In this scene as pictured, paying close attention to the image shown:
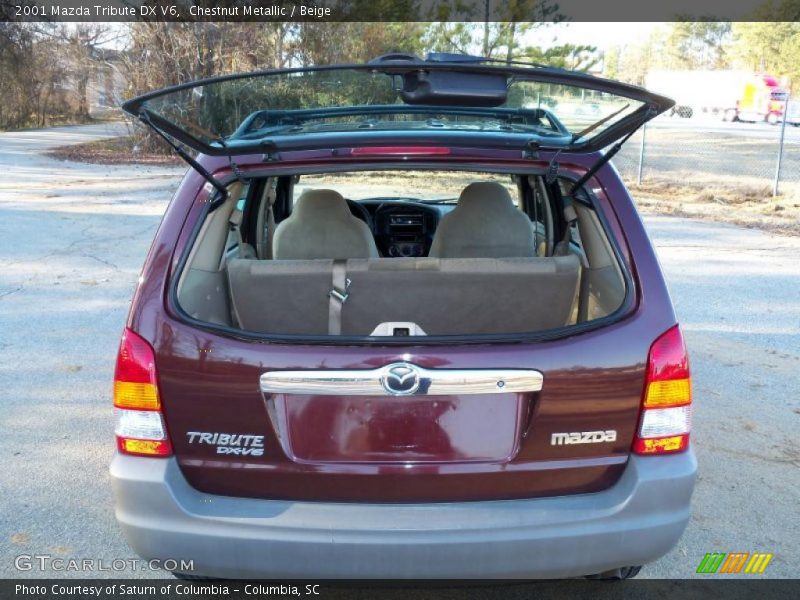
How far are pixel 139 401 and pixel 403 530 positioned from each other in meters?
0.89

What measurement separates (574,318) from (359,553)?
1.41 metres

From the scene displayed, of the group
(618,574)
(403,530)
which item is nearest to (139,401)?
(403,530)

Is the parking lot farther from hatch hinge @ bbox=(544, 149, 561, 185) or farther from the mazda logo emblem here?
hatch hinge @ bbox=(544, 149, 561, 185)

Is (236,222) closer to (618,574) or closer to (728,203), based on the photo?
(618,574)

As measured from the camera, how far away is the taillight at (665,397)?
87.2 inches

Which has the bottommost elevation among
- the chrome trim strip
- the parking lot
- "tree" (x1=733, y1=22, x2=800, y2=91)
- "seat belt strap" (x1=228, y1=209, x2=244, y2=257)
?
the parking lot

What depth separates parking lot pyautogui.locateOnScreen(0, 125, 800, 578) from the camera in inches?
127

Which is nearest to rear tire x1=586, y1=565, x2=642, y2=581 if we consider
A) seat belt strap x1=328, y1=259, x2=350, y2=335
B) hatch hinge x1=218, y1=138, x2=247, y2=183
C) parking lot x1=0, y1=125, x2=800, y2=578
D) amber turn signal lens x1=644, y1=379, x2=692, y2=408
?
parking lot x1=0, y1=125, x2=800, y2=578

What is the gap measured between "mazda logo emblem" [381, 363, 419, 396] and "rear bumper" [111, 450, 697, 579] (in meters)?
0.37

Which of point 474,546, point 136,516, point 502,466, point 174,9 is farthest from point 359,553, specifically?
point 174,9

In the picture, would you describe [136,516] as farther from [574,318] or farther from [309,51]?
[309,51]

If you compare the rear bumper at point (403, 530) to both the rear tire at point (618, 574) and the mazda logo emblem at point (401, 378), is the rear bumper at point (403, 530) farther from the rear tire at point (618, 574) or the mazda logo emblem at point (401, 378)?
the rear tire at point (618, 574)

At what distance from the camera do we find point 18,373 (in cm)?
499

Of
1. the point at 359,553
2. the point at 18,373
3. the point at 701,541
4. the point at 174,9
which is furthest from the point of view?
the point at 174,9
